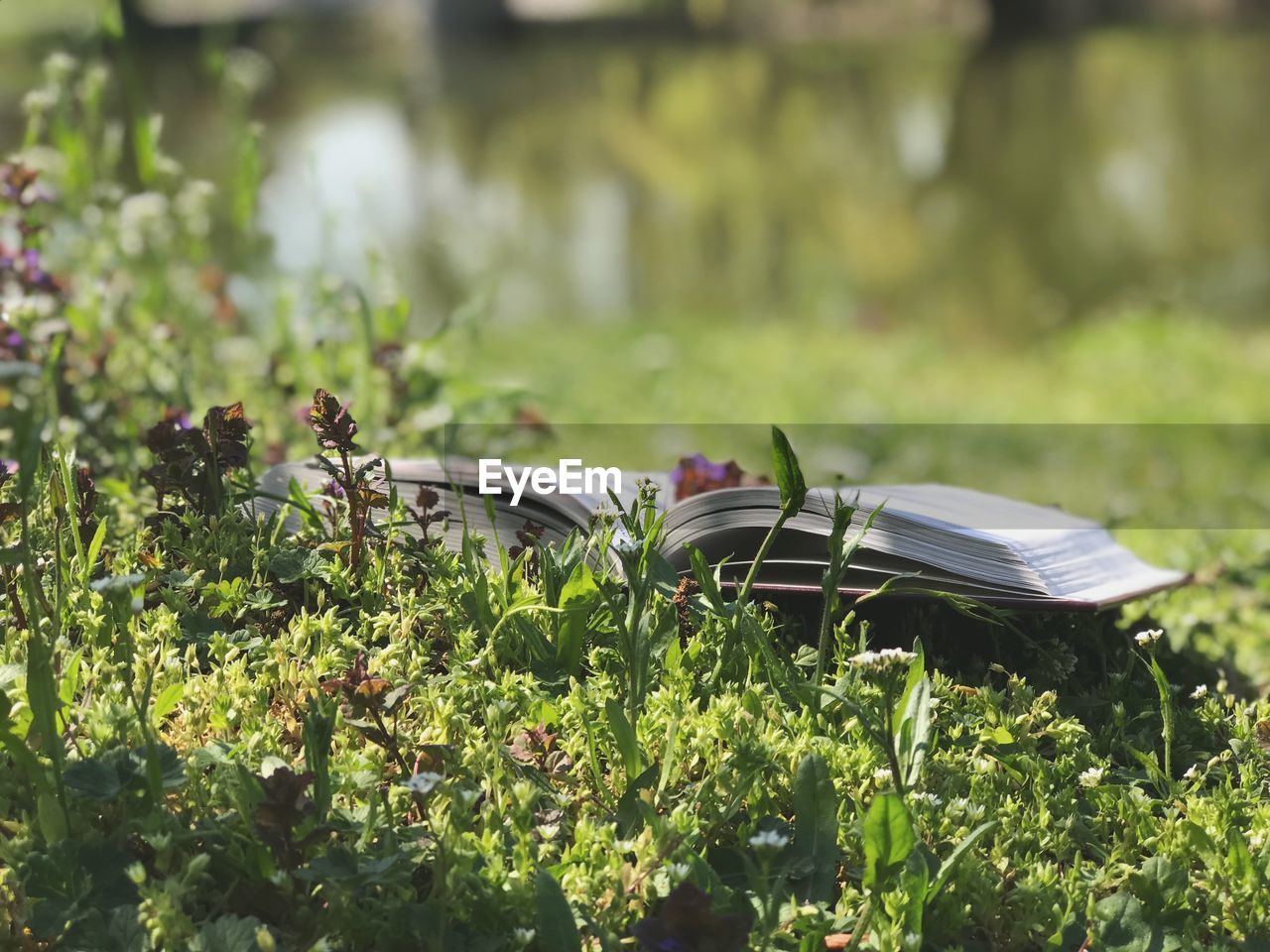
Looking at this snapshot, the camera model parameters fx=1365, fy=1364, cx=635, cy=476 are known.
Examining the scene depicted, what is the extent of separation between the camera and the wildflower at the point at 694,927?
1.14 metres

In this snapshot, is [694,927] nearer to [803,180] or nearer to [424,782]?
[424,782]

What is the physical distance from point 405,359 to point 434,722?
1.78 meters

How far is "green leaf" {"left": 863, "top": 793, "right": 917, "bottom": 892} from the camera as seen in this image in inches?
48.1

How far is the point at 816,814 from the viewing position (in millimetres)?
1345

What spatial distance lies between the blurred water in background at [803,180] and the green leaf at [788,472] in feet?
13.3

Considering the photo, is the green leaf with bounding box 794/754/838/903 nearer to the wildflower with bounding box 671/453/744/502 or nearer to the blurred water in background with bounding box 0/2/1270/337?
the wildflower with bounding box 671/453/744/502

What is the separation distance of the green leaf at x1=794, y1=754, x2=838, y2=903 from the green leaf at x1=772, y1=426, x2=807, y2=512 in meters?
0.29

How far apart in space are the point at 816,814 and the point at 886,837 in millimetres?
128

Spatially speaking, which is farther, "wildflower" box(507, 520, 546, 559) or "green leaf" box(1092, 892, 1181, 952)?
"wildflower" box(507, 520, 546, 559)

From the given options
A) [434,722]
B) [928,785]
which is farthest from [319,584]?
[928,785]

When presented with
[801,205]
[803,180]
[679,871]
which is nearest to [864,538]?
[679,871]

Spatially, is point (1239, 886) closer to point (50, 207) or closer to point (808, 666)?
point (808, 666)

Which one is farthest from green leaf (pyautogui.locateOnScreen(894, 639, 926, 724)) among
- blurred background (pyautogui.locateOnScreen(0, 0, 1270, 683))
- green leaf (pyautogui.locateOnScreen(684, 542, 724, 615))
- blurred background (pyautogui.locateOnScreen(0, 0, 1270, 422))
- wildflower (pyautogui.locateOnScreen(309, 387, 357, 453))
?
blurred background (pyautogui.locateOnScreen(0, 0, 1270, 422))

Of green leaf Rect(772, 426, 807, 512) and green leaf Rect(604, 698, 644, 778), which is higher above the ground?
green leaf Rect(772, 426, 807, 512)
